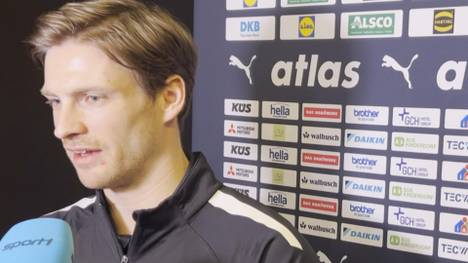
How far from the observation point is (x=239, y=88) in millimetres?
1576

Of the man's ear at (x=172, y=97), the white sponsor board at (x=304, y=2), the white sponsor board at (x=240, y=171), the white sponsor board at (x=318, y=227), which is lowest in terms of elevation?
the white sponsor board at (x=318, y=227)

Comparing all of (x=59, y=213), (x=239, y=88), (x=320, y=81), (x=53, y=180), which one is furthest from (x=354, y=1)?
(x=53, y=180)

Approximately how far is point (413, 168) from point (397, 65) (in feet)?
0.81

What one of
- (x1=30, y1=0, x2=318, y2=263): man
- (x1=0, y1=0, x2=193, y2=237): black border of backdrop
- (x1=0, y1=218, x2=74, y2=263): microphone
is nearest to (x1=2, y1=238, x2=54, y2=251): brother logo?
(x1=0, y1=218, x2=74, y2=263): microphone

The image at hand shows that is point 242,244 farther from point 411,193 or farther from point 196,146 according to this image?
point 196,146

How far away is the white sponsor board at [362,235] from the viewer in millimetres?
1366

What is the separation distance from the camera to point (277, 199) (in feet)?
5.02

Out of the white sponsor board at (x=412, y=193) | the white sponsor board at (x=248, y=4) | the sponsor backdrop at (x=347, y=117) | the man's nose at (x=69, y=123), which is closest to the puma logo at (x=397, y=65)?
the sponsor backdrop at (x=347, y=117)

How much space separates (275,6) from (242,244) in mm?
692

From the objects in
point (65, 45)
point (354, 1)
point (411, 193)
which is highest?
point (354, 1)

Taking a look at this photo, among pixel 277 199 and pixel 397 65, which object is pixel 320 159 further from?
pixel 397 65

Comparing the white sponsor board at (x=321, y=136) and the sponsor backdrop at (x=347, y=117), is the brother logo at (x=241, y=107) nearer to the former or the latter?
the sponsor backdrop at (x=347, y=117)

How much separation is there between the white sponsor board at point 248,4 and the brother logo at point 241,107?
271 mm

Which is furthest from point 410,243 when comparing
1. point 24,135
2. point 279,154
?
point 24,135
